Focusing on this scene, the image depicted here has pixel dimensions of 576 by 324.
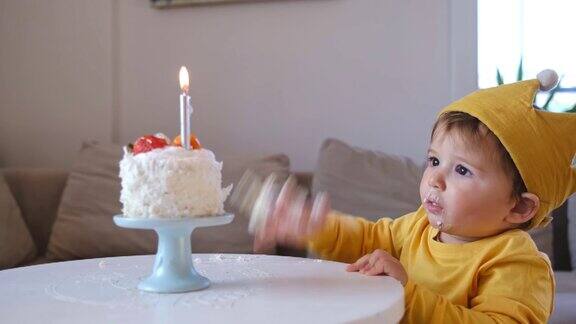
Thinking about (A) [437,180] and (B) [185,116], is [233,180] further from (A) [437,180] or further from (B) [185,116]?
(B) [185,116]

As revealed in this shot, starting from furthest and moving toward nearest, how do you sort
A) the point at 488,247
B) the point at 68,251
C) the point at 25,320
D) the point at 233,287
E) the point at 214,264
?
the point at 68,251
the point at 214,264
the point at 488,247
the point at 233,287
the point at 25,320

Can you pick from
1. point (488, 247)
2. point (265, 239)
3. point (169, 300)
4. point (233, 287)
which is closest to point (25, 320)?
point (169, 300)

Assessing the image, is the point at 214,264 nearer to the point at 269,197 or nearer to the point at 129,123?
the point at 269,197

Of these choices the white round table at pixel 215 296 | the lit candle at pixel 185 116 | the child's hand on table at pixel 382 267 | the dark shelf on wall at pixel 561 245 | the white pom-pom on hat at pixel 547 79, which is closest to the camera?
the white round table at pixel 215 296

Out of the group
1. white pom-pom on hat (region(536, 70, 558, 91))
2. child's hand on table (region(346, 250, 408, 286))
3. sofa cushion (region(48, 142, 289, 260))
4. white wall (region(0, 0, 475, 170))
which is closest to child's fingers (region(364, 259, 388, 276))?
child's hand on table (region(346, 250, 408, 286))

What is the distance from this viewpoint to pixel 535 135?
3.44 ft

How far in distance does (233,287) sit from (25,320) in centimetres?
30

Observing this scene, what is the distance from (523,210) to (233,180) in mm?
1335

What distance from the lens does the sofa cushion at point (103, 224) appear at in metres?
2.25

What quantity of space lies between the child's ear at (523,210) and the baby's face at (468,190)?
0.04 feet

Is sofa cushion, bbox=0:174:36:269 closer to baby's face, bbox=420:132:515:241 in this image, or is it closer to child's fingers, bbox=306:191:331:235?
child's fingers, bbox=306:191:331:235

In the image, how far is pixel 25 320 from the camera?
743mm

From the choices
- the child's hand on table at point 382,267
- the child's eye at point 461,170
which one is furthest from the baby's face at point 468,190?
the child's hand on table at point 382,267

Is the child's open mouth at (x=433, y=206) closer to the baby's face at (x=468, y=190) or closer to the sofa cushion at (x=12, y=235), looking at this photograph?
the baby's face at (x=468, y=190)
